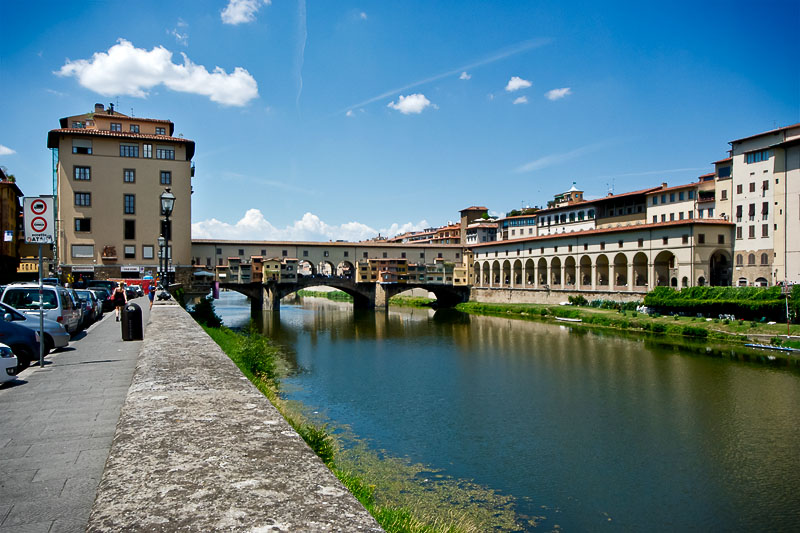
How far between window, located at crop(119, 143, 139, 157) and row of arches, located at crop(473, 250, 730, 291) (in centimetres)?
4936

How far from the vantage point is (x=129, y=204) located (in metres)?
54.9

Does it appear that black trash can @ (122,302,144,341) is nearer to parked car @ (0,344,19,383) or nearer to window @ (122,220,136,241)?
parked car @ (0,344,19,383)

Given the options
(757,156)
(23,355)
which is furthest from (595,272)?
(23,355)

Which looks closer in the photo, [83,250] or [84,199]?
[83,250]

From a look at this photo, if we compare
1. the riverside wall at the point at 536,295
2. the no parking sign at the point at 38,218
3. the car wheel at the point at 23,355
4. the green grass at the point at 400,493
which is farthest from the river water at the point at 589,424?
the riverside wall at the point at 536,295

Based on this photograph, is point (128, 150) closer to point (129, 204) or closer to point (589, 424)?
point (129, 204)

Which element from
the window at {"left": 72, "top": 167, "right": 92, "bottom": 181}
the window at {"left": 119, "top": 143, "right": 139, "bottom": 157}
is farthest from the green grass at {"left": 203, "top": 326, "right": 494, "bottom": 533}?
the window at {"left": 72, "top": 167, "right": 92, "bottom": 181}

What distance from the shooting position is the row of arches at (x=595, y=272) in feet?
188

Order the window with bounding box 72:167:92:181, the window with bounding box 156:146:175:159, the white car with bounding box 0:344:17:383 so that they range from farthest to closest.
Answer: the window with bounding box 156:146:175:159 → the window with bounding box 72:167:92:181 → the white car with bounding box 0:344:17:383

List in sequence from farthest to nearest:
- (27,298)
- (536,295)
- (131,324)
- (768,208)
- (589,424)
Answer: (536,295) < (768,208) < (589,424) < (27,298) < (131,324)

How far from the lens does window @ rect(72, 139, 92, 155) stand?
175 feet

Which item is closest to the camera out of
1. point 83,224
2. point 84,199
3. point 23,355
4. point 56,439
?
point 56,439

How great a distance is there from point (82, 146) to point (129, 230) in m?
9.05

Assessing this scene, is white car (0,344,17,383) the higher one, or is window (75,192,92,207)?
window (75,192,92,207)
